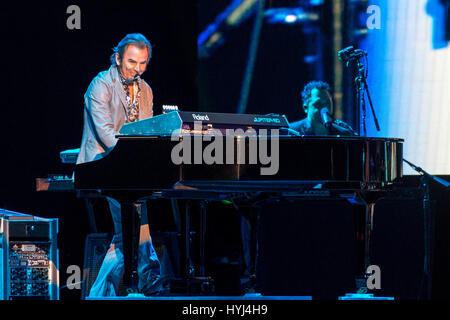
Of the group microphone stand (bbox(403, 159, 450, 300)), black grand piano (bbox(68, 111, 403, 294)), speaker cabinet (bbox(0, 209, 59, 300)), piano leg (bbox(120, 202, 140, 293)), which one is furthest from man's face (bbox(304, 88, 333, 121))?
speaker cabinet (bbox(0, 209, 59, 300))

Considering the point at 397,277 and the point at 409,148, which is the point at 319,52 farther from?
the point at 397,277

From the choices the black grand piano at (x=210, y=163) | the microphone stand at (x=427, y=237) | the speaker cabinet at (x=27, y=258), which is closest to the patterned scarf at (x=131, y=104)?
the black grand piano at (x=210, y=163)

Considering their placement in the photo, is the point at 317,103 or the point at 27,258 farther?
the point at 317,103

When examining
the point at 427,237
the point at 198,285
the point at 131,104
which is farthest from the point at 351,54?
the point at 198,285

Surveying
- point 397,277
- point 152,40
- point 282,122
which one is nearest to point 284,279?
point 397,277

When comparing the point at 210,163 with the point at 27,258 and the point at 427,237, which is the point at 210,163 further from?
the point at 427,237

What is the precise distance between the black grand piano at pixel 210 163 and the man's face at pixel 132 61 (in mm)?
593

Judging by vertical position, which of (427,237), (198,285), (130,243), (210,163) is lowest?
(198,285)

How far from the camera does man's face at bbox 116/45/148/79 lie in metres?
3.61

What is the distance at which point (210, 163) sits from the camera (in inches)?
117

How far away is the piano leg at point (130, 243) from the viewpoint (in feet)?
9.99

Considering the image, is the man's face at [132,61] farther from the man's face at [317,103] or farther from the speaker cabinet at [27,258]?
the man's face at [317,103]

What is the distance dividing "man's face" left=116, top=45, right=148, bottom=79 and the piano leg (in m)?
0.96

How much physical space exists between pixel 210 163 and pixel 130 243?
571 mm
